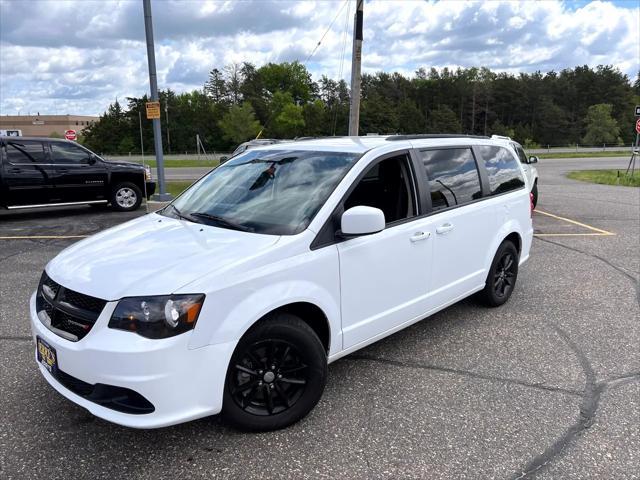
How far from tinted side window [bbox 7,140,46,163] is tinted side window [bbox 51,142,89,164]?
0.85ft

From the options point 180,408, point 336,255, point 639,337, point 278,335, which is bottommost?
point 639,337

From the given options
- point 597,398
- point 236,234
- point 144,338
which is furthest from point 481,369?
point 144,338

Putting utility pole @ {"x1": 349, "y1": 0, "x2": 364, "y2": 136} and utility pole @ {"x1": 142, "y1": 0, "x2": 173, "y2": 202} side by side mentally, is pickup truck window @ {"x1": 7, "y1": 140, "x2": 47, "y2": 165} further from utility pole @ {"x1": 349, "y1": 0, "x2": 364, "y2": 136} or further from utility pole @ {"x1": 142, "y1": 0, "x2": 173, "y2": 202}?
utility pole @ {"x1": 349, "y1": 0, "x2": 364, "y2": 136}

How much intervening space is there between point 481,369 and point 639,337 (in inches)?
68.3

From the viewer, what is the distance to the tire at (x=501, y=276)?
193 inches

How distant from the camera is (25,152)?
10.7 meters

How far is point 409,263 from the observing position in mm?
3723

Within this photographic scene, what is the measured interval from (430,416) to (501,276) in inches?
93.2

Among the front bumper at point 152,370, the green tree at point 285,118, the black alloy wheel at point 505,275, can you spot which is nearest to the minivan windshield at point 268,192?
the front bumper at point 152,370

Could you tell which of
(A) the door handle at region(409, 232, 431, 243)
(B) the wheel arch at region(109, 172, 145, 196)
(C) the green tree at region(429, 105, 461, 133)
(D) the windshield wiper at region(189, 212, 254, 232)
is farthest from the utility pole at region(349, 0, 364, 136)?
(C) the green tree at region(429, 105, 461, 133)

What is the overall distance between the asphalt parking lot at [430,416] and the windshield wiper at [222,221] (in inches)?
48.0

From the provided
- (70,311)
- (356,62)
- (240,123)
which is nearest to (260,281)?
(70,311)

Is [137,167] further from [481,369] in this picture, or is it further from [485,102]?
[485,102]

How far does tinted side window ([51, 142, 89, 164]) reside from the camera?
11.1m
